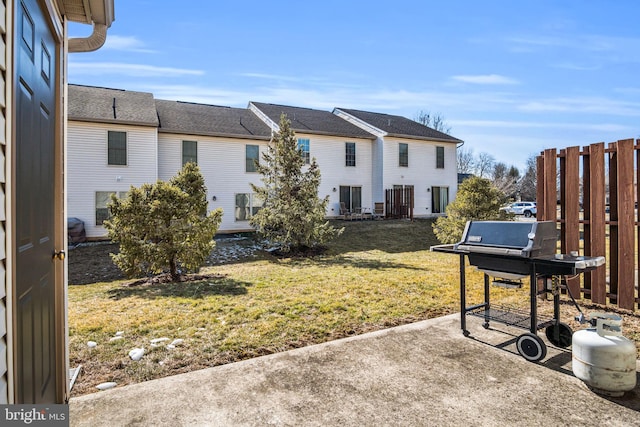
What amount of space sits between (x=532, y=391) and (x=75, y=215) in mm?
16706

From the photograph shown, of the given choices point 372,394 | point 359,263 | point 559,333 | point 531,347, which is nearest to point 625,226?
point 559,333

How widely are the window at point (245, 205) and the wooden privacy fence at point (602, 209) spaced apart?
1388 cm

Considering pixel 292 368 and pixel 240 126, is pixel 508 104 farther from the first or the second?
pixel 292 368

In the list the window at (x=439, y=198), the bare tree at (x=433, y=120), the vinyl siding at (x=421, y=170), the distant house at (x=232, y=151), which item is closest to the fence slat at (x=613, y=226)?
the distant house at (x=232, y=151)

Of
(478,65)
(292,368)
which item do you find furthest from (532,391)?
(478,65)

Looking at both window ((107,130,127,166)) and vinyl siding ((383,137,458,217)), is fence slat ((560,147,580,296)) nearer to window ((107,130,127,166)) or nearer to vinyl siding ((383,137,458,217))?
vinyl siding ((383,137,458,217))

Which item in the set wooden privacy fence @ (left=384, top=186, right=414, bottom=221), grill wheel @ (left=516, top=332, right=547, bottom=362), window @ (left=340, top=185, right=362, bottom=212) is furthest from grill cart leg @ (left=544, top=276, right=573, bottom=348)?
wooden privacy fence @ (left=384, top=186, right=414, bottom=221)

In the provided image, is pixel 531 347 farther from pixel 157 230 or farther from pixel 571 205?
pixel 157 230

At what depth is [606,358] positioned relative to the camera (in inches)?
111

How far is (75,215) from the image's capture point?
48.0 ft

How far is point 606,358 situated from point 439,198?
20.7 m

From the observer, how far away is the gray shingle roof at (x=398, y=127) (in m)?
21.5

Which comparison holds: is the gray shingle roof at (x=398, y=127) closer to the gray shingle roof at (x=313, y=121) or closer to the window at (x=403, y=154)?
the window at (x=403, y=154)

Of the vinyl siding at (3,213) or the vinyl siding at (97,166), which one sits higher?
the vinyl siding at (97,166)
